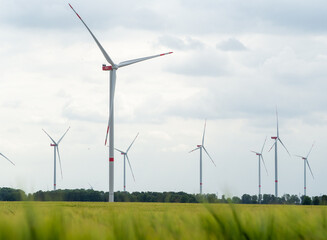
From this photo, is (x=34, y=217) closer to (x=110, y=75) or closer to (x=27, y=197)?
(x=27, y=197)

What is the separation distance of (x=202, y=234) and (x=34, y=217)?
5.98 ft

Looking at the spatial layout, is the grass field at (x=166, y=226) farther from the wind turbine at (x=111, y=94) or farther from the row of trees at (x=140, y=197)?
the wind turbine at (x=111, y=94)

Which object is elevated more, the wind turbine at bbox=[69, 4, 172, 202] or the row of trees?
the wind turbine at bbox=[69, 4, 172, 202]

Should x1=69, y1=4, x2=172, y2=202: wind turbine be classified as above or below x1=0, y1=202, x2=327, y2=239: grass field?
above

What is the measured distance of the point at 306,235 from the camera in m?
5.95

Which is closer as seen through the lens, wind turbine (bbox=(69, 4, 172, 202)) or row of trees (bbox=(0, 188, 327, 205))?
row of trees (bbox=(0, 188, 327, 205))

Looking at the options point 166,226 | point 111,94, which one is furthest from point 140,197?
point 166,226

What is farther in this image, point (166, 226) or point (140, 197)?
point (140, 197)

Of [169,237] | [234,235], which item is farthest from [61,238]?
[234,235]

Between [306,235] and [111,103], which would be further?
[111,103]

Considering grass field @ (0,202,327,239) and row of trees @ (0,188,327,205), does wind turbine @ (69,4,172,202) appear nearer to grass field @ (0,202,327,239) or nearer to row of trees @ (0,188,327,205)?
row of trees @ (0,188,327,205)

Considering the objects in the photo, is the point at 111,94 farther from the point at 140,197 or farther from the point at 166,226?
the point at 166,226

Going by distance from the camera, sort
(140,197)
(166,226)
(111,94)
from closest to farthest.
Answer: (166,226) < (111,94) < (140,197)

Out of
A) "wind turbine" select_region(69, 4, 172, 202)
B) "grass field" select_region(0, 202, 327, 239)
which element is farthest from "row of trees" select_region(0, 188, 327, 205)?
"wind turbine" select_region(69, 4, 172, 202)
